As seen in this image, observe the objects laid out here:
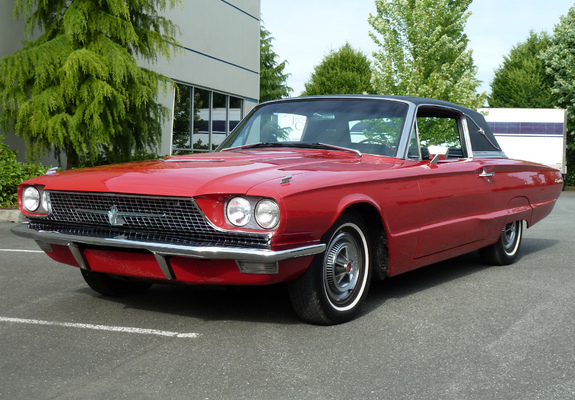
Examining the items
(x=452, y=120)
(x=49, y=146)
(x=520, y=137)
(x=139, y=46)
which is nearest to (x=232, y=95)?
(x=139, y=46)

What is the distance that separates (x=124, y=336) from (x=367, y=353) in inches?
54.8

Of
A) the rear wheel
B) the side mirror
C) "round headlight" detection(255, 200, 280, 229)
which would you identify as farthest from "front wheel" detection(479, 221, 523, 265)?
"round headlight" detection(255, 200, 280, 229)

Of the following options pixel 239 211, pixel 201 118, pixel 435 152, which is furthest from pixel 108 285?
pixel 201 118

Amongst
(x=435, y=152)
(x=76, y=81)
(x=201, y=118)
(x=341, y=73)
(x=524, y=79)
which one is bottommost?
(x=435, y=152)

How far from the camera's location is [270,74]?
179 feet

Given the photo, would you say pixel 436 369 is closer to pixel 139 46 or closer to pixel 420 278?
pixel 420 278

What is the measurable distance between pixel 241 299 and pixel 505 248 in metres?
3.00

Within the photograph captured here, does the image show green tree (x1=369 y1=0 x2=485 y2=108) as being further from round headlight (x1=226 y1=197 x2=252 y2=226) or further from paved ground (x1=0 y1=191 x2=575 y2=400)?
round headlight (x1=226 y1=197 x2=252 y2=226)

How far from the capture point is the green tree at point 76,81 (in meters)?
11.1

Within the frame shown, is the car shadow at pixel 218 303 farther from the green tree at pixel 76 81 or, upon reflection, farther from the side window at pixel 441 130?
the green tree at pixel 76 81

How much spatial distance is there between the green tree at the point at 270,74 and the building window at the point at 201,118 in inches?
1334

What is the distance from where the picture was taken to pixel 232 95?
66.1ft

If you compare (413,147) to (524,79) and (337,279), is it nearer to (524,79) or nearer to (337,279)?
(337,279)

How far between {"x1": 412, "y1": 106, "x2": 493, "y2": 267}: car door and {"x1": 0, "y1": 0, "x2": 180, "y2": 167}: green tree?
6566 mm
